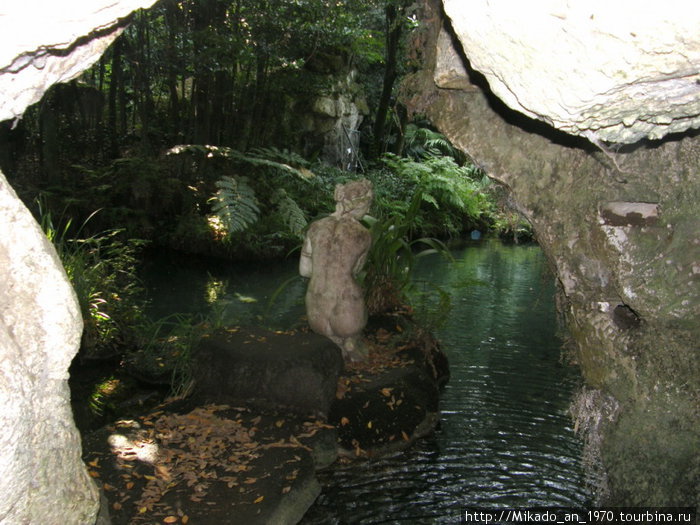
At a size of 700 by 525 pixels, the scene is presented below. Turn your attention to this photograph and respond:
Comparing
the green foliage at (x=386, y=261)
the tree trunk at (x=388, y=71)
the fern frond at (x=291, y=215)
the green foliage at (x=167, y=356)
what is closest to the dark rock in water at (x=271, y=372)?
the green foliage at (x=167, y=356)

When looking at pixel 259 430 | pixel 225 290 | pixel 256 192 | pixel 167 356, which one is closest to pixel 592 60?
pixel 259 430

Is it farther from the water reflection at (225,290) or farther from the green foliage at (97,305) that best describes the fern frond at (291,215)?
the green foliage at (97,305)

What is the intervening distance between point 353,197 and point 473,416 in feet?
7.24

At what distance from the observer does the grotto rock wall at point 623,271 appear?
9.98 ft

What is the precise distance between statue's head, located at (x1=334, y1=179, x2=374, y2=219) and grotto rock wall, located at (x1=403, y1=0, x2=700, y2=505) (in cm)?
147

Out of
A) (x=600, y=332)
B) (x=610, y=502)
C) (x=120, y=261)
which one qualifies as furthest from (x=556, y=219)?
(x=120, y=261)

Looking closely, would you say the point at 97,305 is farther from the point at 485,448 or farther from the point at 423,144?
the point at 423,144

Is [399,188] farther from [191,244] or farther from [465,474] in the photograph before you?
[465,474]

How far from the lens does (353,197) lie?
16.1 feet

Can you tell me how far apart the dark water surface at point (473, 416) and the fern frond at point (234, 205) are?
1.00 m

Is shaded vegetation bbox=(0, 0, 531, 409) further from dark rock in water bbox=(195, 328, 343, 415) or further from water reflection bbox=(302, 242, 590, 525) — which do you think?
dark rock in water bbox=(195, 328, 343, 415)

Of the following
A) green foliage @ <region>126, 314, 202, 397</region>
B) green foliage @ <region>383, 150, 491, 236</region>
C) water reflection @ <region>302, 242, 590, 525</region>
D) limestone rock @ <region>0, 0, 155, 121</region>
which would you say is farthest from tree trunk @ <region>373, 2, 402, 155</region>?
limestone rock @ <region>0, 0, 155, 121</region>

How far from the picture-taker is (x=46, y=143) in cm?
1096

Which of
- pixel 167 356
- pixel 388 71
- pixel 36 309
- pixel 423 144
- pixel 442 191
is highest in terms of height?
pixel 388 71
